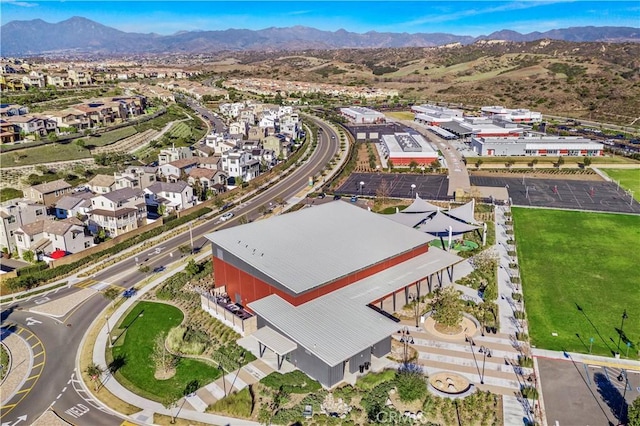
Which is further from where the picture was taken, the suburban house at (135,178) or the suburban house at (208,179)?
the suburban house at (208,179)

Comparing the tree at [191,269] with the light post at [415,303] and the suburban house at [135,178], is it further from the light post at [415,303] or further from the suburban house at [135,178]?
the suburban house at [135,178]

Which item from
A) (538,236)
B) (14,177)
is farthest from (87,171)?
(538,236)

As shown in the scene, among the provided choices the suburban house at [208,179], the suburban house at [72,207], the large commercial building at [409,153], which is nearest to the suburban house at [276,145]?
the large commercial building at [409,153]

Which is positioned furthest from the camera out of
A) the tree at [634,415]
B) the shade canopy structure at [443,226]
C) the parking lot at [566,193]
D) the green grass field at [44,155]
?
the green grass field at [44,155]

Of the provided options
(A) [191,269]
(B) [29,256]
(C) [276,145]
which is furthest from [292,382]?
(C) [276,145]

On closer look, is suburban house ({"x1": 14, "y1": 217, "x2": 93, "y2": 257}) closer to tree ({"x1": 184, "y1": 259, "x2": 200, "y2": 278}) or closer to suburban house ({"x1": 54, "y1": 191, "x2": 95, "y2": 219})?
suburban house ({"x1": 54, "y1": 191, "x2": 95, "y2": 219})

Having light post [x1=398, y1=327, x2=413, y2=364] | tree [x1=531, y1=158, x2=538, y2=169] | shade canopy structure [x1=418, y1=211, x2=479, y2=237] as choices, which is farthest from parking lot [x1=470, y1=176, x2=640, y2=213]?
light post [x1=398, y1=327, x2=413, y2=364]

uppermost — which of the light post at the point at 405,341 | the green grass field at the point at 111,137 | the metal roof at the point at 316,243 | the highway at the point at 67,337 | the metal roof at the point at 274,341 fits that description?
the green grass field at the point at 111,137
